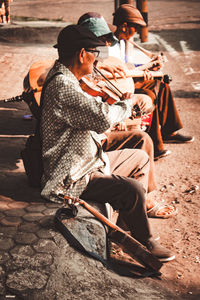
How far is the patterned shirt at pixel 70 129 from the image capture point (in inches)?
110

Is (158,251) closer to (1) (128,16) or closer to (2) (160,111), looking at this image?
(2) (160,111)

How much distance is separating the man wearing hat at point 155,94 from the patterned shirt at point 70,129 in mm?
2021

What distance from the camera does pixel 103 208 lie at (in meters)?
3.22

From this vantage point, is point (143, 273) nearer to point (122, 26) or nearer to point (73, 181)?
point (73, 181)

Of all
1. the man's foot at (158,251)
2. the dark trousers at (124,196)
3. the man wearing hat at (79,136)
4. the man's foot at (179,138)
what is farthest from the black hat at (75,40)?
the man's foot at (179,138)

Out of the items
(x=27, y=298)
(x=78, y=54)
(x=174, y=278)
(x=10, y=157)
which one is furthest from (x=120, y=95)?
(x=27, y=298)

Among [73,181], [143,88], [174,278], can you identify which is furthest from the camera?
[143,88]

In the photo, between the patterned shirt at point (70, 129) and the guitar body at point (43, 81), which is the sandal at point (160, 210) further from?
the patterned shirt at point (70, 129)

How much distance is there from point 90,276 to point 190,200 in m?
1.94

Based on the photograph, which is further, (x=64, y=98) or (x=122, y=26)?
(x=122, y=26)

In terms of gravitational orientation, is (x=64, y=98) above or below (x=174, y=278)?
above

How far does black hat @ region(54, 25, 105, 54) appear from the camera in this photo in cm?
291

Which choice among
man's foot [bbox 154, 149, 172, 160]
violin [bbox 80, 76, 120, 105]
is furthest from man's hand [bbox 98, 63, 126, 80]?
man's foot [bbox 154, 149, 172, 160]

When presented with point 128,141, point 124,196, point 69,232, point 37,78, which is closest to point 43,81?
point 37,78
